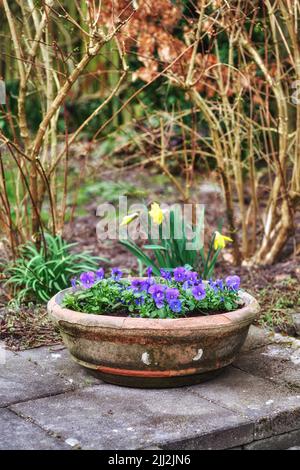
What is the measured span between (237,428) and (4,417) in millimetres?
1061

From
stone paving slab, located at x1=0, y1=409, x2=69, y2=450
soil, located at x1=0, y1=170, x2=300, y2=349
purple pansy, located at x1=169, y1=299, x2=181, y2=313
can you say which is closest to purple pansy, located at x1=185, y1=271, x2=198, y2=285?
purple pansy, located at x1=169, y1=299, x2=181, y2=313

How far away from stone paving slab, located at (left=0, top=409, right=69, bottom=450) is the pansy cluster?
81 cm

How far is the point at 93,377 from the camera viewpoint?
13.9 ft

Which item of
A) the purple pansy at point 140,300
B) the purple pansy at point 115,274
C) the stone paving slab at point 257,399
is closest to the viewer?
the stone paving slab at point 257,399

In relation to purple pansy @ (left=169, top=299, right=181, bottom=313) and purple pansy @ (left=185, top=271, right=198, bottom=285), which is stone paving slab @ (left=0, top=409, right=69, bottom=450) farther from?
purple pansy @ (left=185, top=271, right=198, bottom=285)

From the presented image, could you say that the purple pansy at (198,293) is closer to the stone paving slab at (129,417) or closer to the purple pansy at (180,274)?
the purple pansy at (180,274)

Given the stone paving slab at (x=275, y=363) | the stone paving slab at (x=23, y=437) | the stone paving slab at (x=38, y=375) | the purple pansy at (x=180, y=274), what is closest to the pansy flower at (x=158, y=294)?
the purple pansy at (x=180, y=274)

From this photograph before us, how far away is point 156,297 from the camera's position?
13.4 ft

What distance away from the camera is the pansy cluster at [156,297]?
4102mm

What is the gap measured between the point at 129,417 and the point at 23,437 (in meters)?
0.51

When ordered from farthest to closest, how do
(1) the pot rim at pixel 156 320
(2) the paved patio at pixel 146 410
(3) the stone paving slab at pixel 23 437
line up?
1. (1) the pot rim at pixel 156 320
2. (2) the paved patio at pixel 146 410
3. (3) the stone paving slab at pixel 23 437

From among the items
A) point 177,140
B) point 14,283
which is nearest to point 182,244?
point 14,283

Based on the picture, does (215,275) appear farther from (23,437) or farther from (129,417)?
(23,437)

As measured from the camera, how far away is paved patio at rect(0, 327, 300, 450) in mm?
3488
